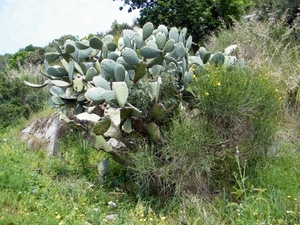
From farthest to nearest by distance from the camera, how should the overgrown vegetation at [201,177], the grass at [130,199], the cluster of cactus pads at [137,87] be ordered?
1. the cluster of cactus pads at [137,87]
2. the overgrown vegetation at [201,177]
3. the grass at [130,199]

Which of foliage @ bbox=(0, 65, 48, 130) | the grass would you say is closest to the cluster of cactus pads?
the grass

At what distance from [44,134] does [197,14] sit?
4.77 meters

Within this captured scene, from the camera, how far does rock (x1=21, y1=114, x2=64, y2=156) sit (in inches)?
216

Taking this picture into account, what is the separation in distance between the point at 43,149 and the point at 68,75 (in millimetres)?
1514

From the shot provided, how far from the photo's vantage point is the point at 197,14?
8.80 meters

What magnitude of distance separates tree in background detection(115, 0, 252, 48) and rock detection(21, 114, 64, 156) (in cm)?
421

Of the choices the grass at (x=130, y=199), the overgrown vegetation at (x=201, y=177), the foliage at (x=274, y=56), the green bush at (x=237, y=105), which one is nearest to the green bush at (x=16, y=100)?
the grass at (x=130, y=199)

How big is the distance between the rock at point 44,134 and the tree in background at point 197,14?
4207 millimetres

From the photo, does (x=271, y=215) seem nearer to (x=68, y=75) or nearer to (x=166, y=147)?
(x=166, y=147)

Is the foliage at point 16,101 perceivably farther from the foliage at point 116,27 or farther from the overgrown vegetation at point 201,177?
the foliage at point 116,27

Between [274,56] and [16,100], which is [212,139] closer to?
[274,56]

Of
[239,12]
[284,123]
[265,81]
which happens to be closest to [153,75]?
[265,81]

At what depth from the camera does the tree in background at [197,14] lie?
8.81m

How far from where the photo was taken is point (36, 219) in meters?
3.17
